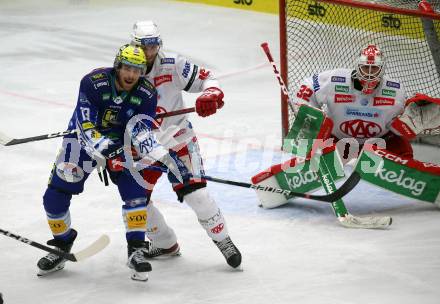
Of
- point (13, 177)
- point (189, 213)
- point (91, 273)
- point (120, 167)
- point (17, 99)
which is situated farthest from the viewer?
point (17, 99)

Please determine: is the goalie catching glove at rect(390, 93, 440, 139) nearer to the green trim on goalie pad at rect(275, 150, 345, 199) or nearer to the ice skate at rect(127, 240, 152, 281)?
the green trim on goalie pad at rect(275, 150, 345, 199)

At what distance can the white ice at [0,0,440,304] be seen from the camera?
200 inches

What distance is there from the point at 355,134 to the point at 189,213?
1.19 metres

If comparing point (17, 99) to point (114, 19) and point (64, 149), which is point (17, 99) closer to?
point (114, 19)

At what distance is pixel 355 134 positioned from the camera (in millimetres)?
6516

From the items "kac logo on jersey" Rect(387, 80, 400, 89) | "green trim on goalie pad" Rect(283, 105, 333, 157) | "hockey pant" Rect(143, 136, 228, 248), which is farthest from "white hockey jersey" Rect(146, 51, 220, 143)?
"kac logo on jersey" Rect(387, 80, 400, 89)

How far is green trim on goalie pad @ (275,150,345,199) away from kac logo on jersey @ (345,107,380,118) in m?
0.35

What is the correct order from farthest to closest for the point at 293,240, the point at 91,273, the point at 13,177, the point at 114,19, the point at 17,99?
the point at 114,19
the point at 17,99
the point at 13,177
the point at 293,240
the point at 91,273

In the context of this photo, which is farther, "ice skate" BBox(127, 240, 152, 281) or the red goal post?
the red goal post

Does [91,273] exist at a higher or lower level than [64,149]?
lower

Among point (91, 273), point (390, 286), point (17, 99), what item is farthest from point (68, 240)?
point (17, 99)

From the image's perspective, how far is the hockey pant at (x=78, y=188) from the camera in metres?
5.05

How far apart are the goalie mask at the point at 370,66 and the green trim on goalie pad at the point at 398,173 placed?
44cm

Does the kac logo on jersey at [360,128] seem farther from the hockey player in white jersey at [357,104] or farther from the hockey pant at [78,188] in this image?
the hockey pant at [78,188]
